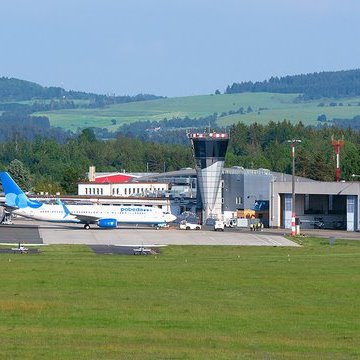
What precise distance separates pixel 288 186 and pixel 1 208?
97.7 ft

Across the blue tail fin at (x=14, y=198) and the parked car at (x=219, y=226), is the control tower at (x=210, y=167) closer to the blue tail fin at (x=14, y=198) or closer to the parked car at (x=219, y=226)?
the parked car at (x=219, y=226)

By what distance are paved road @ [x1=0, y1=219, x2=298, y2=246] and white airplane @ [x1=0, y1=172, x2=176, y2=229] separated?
3.76 feet

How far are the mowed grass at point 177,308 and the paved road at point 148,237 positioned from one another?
78.2 feet

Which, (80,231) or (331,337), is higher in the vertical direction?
(331,337)

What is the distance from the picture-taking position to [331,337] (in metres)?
36.8

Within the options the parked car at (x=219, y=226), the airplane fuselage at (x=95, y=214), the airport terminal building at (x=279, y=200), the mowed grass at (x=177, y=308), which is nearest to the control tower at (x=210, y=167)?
the airport terminal building at (x=279, y=200)

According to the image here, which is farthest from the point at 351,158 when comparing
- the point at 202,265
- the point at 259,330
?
the point at 259,330

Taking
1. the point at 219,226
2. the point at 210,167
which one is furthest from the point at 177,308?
the point at 210,167

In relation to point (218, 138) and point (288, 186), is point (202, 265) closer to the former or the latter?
point (288, 186)

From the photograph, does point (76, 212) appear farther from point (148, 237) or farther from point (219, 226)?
point (148, 237)

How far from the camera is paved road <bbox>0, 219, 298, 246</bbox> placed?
316 ft

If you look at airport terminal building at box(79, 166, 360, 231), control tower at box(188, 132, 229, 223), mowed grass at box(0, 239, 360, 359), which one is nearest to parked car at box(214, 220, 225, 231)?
airport terminal building at box(79, 166, 360, 231)

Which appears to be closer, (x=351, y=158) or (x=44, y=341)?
(x=44, y=341)

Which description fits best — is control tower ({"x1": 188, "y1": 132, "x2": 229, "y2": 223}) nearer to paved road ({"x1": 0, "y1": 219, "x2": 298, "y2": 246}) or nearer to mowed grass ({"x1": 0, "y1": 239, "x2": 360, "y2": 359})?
paved road ({"x1": 0, "y1": 219, "x2": 298, "y2": 246})
